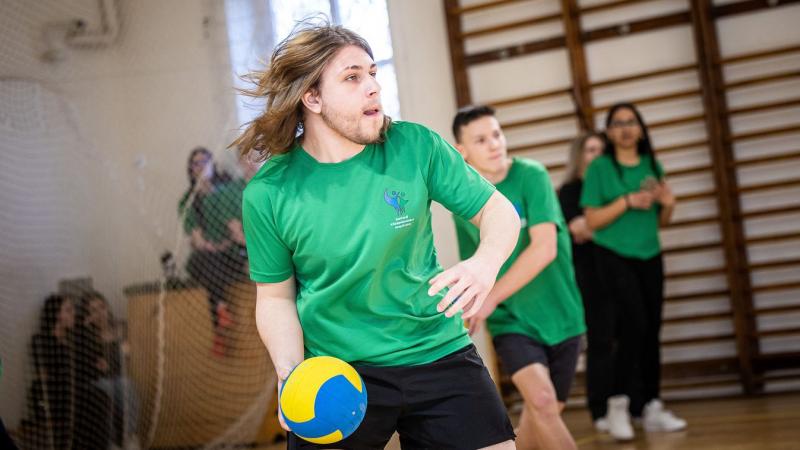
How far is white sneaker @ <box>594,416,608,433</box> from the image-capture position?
5.09 meters

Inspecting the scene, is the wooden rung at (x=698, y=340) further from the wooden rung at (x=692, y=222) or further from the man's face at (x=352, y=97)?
the man's face at (x=352, y=97)

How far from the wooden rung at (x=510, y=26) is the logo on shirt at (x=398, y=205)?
4.35 meters

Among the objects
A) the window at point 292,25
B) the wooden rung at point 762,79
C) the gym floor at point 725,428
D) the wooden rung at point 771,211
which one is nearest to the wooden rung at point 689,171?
the wooden rung at point 771,211

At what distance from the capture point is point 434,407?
215 centimetres

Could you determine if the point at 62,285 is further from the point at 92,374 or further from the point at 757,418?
the point at 757,418

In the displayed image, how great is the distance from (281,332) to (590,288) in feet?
10.8

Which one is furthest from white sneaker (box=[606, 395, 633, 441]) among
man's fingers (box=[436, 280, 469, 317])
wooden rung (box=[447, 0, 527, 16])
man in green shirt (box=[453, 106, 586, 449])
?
man's fingers (box=[436, 280, 469, 317])

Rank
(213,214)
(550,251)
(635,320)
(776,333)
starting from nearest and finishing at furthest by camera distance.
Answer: (550,251)
(635,320)
(776,333)
(213,214)

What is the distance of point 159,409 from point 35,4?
2.63 m

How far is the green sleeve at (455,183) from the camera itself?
2176 mm

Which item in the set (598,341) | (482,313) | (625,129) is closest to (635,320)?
(598,341)

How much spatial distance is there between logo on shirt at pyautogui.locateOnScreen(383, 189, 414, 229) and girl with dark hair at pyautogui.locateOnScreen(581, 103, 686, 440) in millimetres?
3046

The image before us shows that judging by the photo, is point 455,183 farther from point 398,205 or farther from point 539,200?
point 539,200

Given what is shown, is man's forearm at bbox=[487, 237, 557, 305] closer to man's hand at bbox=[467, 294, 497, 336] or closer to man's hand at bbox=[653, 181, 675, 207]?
man's hand at bbox=[467, 294, 497, 336]
